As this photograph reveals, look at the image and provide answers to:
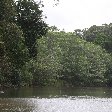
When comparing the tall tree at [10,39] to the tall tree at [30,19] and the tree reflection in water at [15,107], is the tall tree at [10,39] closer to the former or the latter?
the tall tree at [30,19]

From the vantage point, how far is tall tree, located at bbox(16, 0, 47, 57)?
36.3 metres

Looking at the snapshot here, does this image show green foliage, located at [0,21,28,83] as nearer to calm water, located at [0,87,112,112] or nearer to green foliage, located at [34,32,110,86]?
calm water, located at [0,87,112,112]

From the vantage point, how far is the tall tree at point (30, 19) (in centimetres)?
3634

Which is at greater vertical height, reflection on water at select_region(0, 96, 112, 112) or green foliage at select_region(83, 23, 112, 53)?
green foliage at select_region(83, 23, 112, 53)

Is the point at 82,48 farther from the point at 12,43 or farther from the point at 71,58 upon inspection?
the point at 12,43

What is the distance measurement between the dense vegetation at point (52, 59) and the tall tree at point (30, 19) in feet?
0.64

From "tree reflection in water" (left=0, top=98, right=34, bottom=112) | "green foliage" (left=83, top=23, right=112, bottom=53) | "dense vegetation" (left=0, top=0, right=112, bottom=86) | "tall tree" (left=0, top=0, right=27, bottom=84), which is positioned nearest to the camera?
"tree reflection in water" (left=0, top=98, right=34, bottom=112)

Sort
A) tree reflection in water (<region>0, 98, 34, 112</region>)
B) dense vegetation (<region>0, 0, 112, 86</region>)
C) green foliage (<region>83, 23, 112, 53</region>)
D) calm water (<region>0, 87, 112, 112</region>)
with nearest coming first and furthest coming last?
tree reflection in water (<region>0, 98, 34, 112</region>) < calm water (<region>0, 87, 112, 112</region>) < dense vegetation (<region>0, 0, 112, 86</region>) < green foliage (<region>83, 23, 112, 53</region>)

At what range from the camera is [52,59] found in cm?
9969

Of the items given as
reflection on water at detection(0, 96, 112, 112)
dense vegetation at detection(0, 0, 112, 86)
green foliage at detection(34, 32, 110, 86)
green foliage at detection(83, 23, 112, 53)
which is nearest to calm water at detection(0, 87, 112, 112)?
reflection on water at detection(0, 96, 112, 112)

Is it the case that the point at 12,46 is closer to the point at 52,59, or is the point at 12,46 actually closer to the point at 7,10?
the point at 7,10

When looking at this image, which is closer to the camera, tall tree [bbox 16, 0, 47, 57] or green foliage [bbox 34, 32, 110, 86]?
tall tree [bbox 16, 0, 47, 57]

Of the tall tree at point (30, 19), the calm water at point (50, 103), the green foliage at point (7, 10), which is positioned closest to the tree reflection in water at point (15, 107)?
the calm water at point (50, 103)

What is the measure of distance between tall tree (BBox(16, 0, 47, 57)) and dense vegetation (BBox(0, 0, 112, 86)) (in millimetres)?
194
